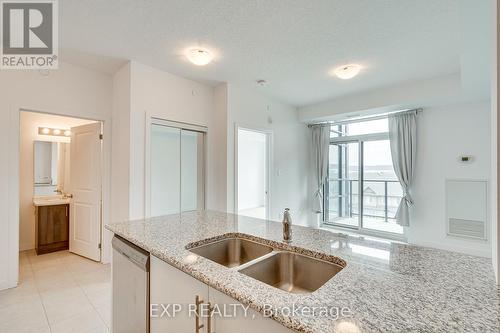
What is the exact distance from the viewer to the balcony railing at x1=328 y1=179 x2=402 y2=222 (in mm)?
4547

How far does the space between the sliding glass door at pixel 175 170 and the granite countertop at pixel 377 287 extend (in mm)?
1844

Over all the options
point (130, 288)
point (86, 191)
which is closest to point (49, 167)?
point (86, 191)

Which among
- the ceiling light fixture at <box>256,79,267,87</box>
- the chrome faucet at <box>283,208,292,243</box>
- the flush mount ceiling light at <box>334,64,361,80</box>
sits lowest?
the chrome faucet at <box>283,208,292,243</box>

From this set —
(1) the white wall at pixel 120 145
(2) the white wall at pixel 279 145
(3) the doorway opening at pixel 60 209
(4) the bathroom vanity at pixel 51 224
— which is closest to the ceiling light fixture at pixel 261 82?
(2) the white wall at pixel 279 145

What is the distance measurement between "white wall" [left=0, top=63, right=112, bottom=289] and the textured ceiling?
2.07 feet

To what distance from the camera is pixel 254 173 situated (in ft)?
15.1

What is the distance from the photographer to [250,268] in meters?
1.15

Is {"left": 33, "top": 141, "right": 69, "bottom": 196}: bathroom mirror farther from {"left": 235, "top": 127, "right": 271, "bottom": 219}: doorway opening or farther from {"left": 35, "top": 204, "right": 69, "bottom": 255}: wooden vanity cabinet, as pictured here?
{"left": 235, "top": 127, "right": 271, "bottom": 219}: doorway opening

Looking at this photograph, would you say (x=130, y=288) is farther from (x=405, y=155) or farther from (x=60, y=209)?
(x=405, y=155)

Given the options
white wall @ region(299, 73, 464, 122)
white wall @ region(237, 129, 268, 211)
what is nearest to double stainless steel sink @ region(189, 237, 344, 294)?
white wall @ region(237, 129, 268, 211)

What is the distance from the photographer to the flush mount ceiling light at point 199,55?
2695 millimetres

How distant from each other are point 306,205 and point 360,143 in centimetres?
178

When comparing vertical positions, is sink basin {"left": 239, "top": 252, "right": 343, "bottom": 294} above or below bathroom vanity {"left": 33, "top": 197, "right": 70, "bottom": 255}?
above

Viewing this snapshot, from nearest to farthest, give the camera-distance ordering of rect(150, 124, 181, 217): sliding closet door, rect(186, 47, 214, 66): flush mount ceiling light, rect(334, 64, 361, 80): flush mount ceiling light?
rect(186, 47, 214, 66): flush mount ceiling light < rect(334, 64, 361, 80): flush mount ceiling light < rect(150, 124, 181, 217): sliding closet door
